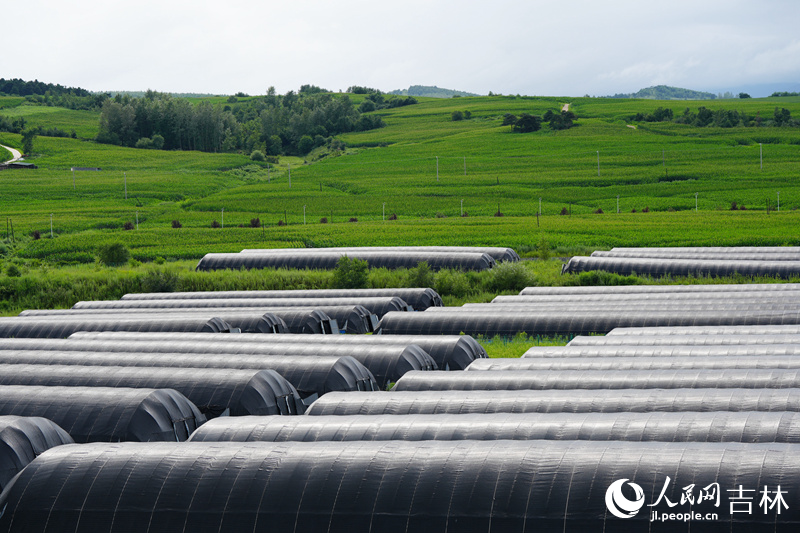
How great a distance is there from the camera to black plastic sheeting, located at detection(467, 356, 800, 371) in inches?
945

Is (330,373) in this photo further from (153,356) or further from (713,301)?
(713,301)

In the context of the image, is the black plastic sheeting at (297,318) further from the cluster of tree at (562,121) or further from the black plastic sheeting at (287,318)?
the cluster of tree at (562,121)

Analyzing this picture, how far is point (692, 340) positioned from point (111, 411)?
65.1 feet

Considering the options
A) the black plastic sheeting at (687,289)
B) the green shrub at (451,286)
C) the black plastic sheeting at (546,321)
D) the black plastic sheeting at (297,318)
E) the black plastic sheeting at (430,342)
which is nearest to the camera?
the black plastic sheeting at (430,342)

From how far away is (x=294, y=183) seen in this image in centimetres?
13425

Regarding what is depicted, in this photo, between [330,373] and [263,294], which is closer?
[330,373]

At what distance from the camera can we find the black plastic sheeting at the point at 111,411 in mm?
21438

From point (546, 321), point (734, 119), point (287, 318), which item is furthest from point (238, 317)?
point (734, 119)

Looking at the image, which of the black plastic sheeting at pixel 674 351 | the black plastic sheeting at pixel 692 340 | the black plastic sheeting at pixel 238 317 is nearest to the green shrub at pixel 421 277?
the black plastic sheeting at pixel 238 317

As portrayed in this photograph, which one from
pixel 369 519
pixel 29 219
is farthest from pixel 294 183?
pixel 369 519

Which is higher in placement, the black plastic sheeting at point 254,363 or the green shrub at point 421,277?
the green shrub at point 421,277

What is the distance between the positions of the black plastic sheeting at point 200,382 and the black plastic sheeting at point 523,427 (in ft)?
16.1

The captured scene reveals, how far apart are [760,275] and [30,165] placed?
14004 cm

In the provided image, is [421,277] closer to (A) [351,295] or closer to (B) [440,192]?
(A) [351,295]
